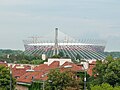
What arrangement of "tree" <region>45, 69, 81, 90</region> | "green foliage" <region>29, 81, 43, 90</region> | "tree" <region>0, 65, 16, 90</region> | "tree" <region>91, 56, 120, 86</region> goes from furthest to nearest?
"green foliage" <region>29, 81, 43, 90</region>, "tree" <region>0, 65, 16, 90</region>, "tree" <region>91, 56, 120, 86</region>, "tree" <region>45, 69, 81, 90</region>

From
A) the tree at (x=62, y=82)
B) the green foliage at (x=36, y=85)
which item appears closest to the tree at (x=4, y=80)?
the green foliage at (x=36, y=85)

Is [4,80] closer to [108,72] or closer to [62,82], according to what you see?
[62,82]

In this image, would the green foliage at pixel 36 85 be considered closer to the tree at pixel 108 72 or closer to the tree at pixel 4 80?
the tree at pixel 4 80

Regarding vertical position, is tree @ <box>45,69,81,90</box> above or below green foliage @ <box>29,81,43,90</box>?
above

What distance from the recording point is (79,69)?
164 feet

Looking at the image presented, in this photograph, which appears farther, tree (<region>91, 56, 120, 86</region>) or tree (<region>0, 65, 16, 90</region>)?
tree (<region>0, 65, 16, 90</region>)

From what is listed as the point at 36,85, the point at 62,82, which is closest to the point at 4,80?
the point at 36,85

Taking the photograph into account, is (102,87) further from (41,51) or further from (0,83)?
(41,51)

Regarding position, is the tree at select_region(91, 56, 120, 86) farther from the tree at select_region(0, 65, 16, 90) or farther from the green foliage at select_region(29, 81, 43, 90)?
the tree at select_region(0, 65, 16, 90)

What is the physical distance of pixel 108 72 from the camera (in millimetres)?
45281

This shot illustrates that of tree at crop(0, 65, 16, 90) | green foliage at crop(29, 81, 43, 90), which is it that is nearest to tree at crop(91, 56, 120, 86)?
green foliage at crop(29, 81, 43, 90)

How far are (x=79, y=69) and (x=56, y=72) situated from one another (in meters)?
6.95

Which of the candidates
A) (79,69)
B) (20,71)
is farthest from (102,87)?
(20,71)

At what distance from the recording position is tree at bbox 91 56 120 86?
1772 inches
